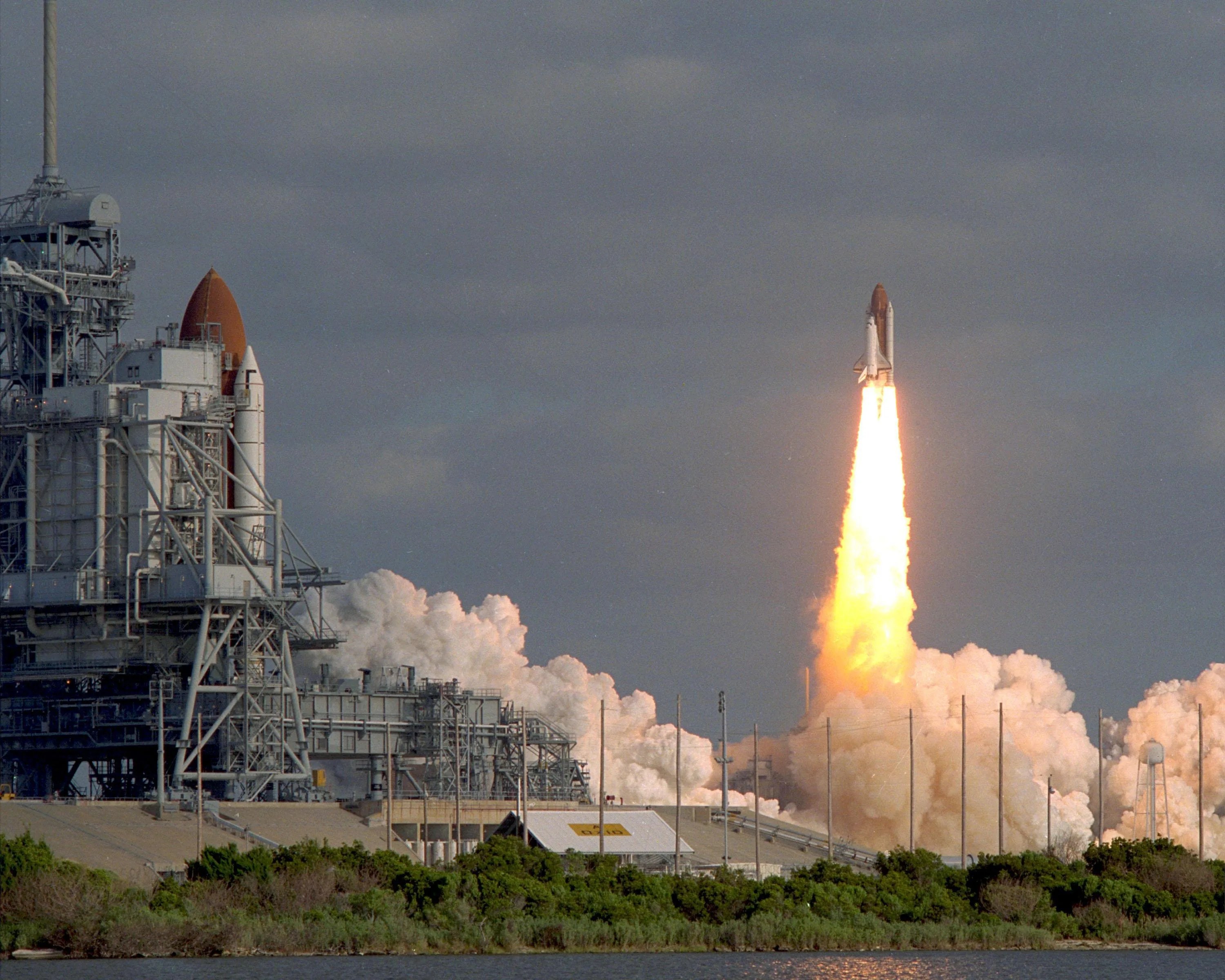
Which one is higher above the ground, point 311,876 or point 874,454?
point 874,454

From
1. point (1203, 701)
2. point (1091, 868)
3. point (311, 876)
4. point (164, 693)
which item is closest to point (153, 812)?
point (164, 693)

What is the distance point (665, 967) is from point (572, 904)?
758 centimetres

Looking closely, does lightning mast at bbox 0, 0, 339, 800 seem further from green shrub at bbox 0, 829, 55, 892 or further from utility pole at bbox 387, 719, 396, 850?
green shrub at bbox 0, 829, 55, 892

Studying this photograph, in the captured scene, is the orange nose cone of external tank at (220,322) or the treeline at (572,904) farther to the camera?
the orange nose cone of external tank at (220,322)

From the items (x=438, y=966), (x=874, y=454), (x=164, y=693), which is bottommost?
(x=438, y=966)

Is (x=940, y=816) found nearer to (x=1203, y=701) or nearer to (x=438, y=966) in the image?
(x=1203, y=701)

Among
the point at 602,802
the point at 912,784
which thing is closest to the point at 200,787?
the point at 602,802

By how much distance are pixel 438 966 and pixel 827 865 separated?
2183cm

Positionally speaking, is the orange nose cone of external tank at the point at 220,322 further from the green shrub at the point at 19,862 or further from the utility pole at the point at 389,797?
the green shrub at the point at 19,862

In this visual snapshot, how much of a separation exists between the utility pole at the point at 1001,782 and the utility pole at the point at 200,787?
109 ft

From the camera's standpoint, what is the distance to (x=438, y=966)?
8238cm

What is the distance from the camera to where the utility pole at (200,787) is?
3942 inches

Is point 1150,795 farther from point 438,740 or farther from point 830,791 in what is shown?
point 438,740

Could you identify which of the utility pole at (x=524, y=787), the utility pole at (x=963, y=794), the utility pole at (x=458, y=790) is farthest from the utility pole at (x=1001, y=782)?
the utility pole at (x=458, y=790)
